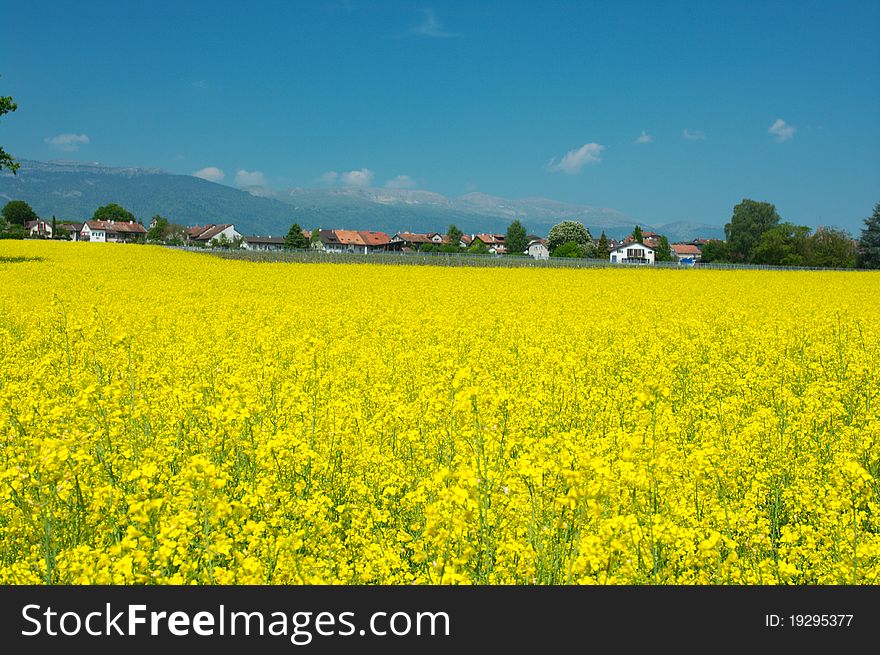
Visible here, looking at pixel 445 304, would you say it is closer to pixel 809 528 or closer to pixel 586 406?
pixel 586 406

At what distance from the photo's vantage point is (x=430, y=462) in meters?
5.50

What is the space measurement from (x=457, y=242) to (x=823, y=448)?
7295 inches

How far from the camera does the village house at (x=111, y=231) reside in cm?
17900

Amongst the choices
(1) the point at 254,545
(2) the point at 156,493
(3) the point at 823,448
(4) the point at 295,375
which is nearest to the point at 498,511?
(1) the point at 254,545

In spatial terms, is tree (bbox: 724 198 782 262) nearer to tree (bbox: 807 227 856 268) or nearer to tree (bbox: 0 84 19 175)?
tree (bbox: 807 227 856 268)

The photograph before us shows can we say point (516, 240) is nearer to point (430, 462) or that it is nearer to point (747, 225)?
point (747, 225)

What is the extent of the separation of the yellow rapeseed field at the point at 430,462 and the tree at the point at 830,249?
9011 centimetres

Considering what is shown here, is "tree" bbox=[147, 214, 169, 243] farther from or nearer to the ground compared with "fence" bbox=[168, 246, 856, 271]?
farther from the ground

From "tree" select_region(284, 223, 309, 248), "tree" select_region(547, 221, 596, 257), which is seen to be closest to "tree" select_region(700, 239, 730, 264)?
"tree" select_region(547, 221, 596, 257)

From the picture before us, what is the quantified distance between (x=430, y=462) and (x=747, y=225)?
135 meters

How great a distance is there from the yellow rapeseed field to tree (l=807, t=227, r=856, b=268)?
90.1 m

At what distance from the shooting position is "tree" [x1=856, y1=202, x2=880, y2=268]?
7900 centimetres

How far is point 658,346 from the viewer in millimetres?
11992

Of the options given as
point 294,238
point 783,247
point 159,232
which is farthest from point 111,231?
point 783,247
